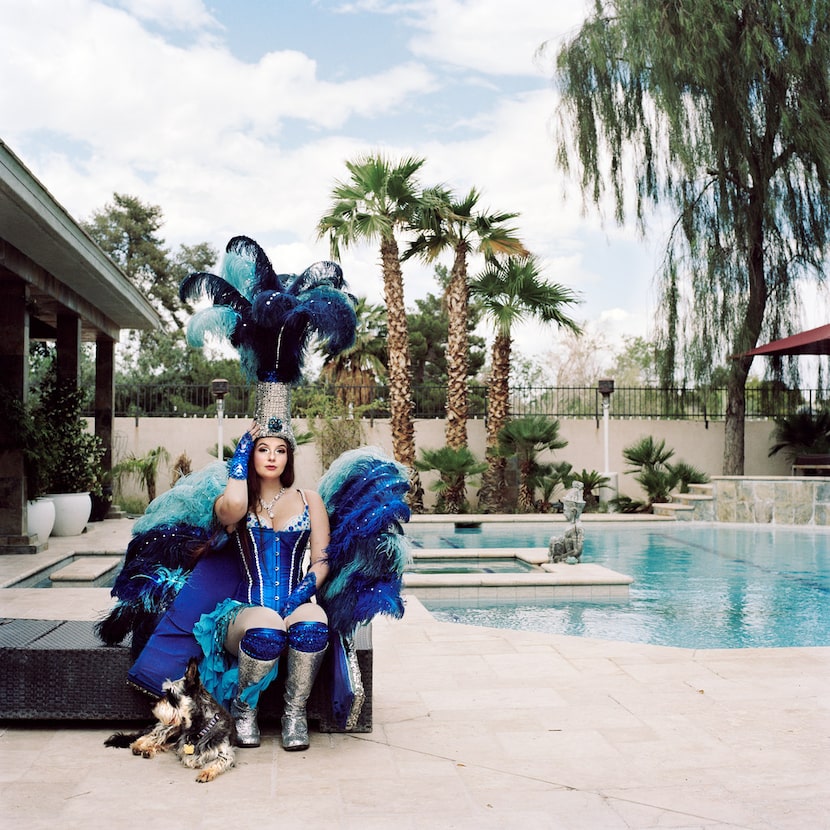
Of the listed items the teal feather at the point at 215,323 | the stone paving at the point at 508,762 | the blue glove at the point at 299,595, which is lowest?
the stone paving at the point at 508,762

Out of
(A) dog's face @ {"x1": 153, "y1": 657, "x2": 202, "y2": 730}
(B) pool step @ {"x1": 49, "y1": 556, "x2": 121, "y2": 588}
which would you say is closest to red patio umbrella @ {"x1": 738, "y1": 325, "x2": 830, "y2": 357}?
(B) pool step @ {"x1": 49, "y1": 556, "x2": 121, "y2": 588}

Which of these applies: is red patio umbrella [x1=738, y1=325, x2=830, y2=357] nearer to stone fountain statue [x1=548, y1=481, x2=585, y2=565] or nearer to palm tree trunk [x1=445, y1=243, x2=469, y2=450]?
palm tree trunk [x1=445, y1=243, x2=469, y2=450]

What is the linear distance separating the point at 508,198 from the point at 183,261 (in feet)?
70.2

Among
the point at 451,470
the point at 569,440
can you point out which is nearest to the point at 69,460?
the point at 451,470

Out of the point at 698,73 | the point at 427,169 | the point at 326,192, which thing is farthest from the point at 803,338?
the point at 326,192

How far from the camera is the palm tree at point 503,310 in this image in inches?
636

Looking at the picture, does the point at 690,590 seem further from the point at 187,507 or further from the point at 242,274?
the point at 242,274

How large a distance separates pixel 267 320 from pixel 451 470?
1209 centimetres

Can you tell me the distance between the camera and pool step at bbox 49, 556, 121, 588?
7.75 meters

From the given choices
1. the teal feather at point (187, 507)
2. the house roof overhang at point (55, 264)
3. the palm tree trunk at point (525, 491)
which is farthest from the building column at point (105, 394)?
the teal feather at point (187, 507)

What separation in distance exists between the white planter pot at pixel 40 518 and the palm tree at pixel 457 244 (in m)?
7.92

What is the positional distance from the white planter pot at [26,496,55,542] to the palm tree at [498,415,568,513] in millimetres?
8182

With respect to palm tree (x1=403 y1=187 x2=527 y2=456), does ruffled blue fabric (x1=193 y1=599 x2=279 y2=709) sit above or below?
below

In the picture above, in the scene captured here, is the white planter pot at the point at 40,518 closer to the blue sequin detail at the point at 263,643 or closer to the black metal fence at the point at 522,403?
the blue sequin detail at the point at 263,643
